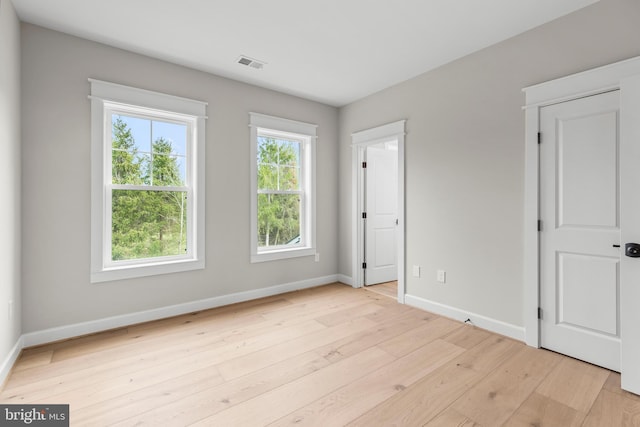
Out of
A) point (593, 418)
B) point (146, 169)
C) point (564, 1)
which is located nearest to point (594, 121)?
point (564, 1)

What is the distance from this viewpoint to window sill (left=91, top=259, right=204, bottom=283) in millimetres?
2814

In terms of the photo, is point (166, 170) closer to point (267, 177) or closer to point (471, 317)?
point (267, 177)

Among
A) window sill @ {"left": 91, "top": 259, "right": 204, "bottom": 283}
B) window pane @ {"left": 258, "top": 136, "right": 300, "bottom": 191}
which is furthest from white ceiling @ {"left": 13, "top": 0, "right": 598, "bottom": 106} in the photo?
window sill @ {"left": 91, "top": 259, "right": 204, "bottom": 283}

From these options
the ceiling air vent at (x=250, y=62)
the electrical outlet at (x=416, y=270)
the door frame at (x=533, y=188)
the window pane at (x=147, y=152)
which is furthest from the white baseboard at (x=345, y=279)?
the ceiling air vent at (x=250, y=62)

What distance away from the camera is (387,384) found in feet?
6.61

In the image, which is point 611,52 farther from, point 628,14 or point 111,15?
point 111,15

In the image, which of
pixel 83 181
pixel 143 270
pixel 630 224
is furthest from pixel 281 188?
pixel 630 224

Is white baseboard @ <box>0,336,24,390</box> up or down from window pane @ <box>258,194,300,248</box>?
down

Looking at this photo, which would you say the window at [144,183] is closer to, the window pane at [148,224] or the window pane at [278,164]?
the window pane at [148,224]

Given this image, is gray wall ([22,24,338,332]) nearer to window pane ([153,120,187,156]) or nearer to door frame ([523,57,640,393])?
window pane ([153,120,187,156])

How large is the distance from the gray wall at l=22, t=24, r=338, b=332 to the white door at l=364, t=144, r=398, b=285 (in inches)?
69.6

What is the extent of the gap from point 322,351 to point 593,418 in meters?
1.71

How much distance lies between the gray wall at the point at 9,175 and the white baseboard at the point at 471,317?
360 cm

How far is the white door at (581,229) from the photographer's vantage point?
218cm
